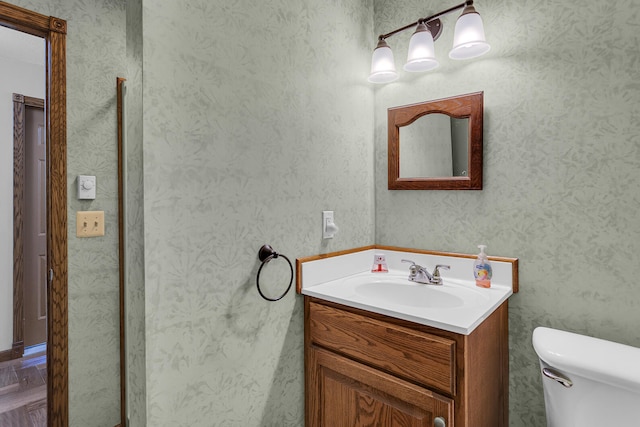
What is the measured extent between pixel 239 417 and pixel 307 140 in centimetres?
110

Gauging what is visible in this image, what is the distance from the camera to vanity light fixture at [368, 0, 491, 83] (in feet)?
4.30

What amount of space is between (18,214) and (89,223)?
1737 mm

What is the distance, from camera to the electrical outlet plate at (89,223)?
1.52 m

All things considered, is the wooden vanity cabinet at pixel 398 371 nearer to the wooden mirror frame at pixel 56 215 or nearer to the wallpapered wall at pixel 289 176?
the wallpapered wall at pixel 289 176

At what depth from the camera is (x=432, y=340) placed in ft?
3.32

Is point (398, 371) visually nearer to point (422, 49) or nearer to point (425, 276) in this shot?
point (425, 276)

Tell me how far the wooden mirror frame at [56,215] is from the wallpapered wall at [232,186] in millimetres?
836

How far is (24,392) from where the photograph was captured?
2.17 m

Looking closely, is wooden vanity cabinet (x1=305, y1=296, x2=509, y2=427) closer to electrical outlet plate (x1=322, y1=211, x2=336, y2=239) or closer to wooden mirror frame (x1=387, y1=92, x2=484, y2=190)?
electrical outlet plate (x1=322, y1=211, x2=336, y2=239)

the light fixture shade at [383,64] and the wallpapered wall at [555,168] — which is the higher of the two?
the light fixture shade at [383,64]

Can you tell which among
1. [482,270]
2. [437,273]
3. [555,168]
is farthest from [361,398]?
[555,168]

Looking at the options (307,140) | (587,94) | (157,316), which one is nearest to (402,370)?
(157,316)

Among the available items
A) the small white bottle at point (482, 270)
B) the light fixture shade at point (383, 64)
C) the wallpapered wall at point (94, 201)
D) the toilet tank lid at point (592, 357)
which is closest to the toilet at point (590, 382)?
the toilet tank lid at point (592, 357)

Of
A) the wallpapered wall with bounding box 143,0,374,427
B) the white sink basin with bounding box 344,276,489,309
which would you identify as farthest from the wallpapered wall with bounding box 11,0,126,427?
the white sink basin with bounding box 344,276,489,309
